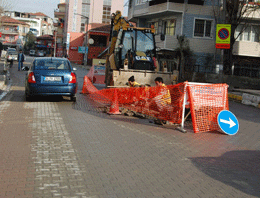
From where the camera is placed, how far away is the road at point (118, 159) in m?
5.16

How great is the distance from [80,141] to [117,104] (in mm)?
Answer: 4319

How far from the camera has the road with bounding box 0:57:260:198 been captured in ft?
16.9

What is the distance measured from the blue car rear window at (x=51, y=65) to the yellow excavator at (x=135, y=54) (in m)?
2.24

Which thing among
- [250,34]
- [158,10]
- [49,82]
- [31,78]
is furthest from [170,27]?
[31,78]

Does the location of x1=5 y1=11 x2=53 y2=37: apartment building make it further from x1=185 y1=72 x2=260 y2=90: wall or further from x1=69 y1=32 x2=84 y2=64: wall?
x1=185 y1=72 x2=260 y2=90: wall

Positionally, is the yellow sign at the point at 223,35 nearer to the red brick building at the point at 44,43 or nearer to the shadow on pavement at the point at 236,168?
the shadow on pavement at the point at 236,168

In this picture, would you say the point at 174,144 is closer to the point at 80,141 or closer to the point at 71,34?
the point at 80,141

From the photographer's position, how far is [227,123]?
973cm

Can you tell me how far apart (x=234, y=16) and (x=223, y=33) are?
1397cm

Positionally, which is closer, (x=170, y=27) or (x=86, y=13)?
(x=170, y=27)

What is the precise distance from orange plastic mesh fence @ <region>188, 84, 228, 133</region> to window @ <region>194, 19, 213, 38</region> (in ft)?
80.2

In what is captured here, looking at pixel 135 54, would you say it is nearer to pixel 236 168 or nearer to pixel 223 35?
pixel 223 35

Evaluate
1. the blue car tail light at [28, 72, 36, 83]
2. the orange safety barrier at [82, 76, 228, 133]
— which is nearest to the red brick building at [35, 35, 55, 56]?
the blue car tail light at [28, 72, 36, 83]

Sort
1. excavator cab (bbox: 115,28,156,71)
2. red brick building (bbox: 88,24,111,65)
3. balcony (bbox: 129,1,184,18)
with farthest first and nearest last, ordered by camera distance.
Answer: red brick building (bbox: 88,24,111,65) < balcony (bbox: 129,1,184,18) < excavator cab (bbox: 115,28,156,71)
